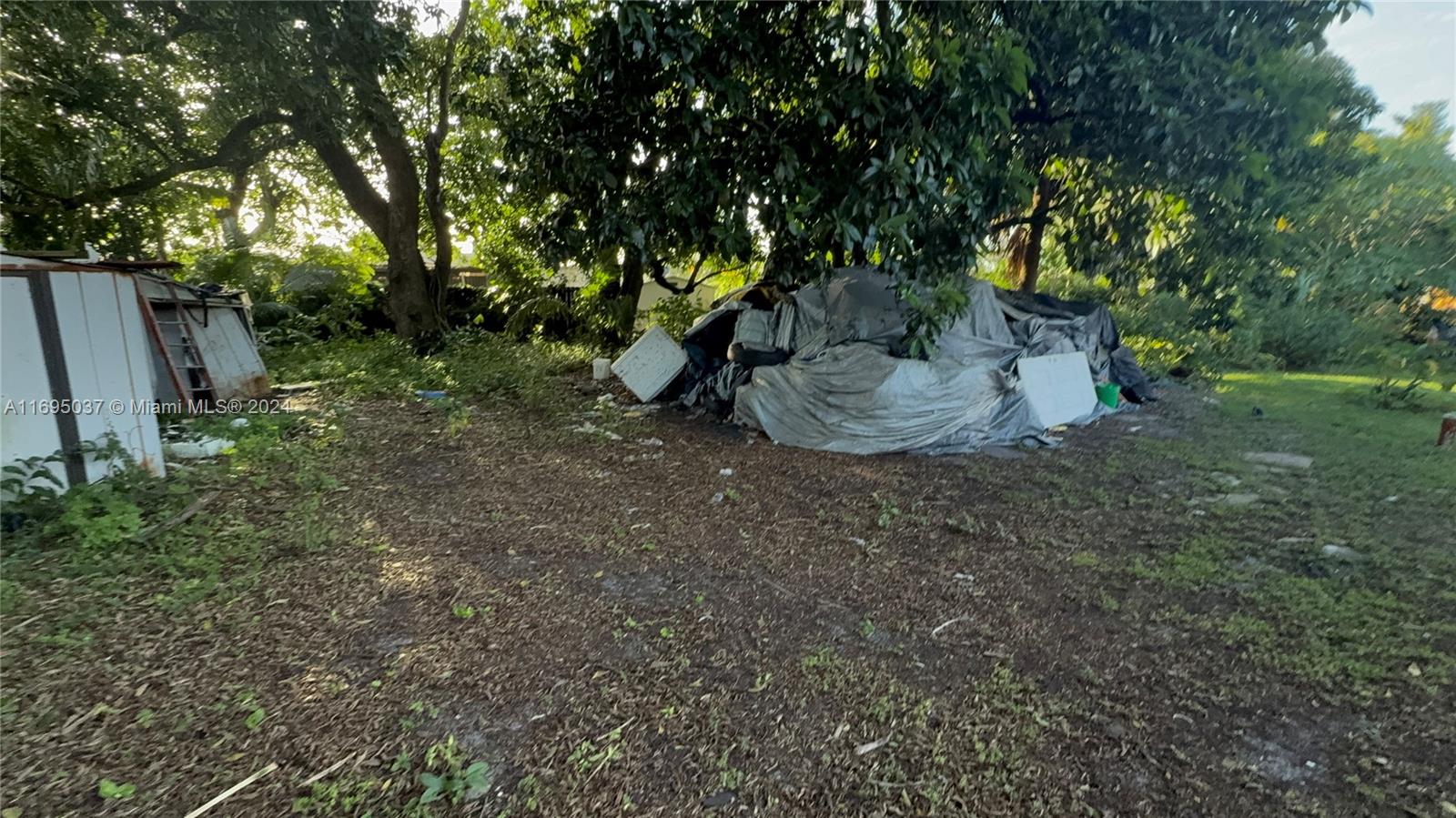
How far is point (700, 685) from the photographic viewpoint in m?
2.41

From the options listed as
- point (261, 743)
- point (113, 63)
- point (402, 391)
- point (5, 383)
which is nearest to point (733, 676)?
point (261, 743)

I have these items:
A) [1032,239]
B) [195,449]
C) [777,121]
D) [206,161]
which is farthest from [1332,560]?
[206,161]

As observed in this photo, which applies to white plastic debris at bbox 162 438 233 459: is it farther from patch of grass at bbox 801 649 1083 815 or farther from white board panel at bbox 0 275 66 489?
patch of grass at bbox 801 649 1083 815

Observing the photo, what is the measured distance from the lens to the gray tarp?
5832 millimetres

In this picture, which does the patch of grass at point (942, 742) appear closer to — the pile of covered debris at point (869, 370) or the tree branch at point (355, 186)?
the pile of covered debris at point (869, 370)

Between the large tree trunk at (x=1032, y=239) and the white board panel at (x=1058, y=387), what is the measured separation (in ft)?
5.03

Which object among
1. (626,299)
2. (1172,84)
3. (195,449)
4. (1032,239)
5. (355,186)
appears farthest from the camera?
(355,186)

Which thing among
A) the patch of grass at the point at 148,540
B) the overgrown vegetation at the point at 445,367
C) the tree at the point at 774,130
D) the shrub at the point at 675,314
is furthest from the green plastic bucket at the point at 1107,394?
the patch of grass at the point at 148,540

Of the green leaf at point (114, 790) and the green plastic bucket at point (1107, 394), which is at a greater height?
the green plastic bucket at point (1107, 394)

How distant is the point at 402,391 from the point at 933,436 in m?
5.16

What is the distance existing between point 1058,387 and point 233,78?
801 centimetres

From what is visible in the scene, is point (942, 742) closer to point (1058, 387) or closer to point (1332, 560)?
point (1332, 560)

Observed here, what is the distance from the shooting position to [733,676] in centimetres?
247

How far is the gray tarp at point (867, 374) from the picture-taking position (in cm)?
583
